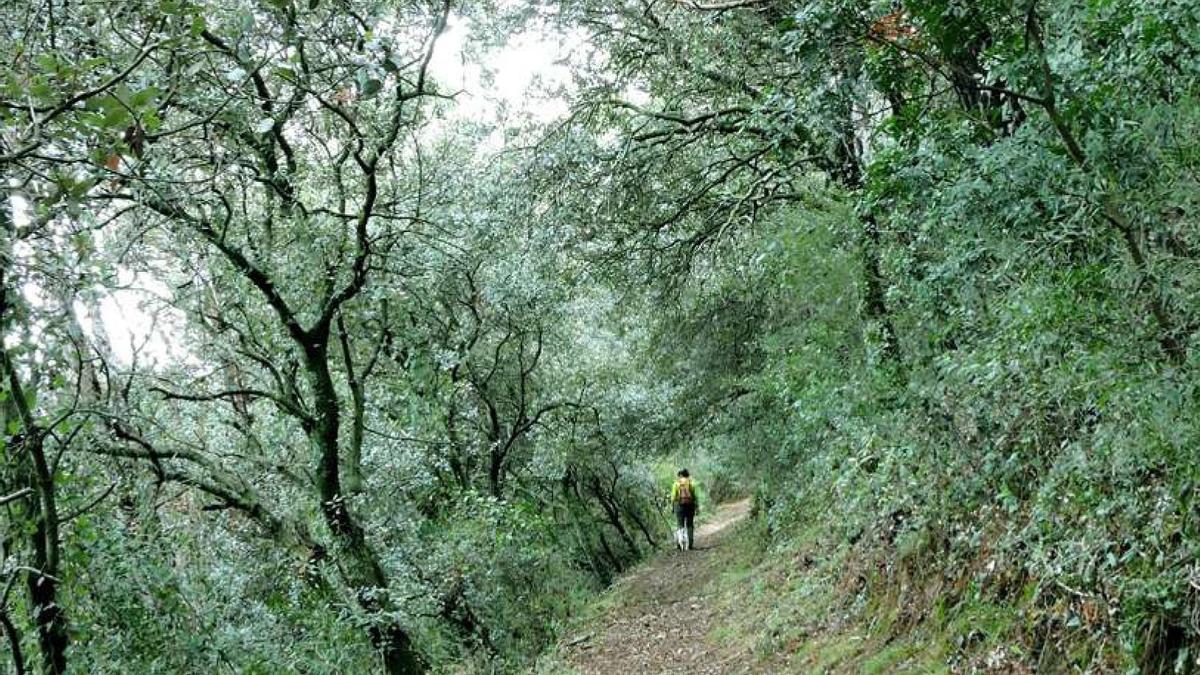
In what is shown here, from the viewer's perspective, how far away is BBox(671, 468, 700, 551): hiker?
1902 cm

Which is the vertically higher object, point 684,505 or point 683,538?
point 684,505

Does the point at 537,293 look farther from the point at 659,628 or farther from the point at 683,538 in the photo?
the point at 683,538

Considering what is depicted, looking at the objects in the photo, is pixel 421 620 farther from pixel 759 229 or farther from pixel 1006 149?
pixel 1006 149

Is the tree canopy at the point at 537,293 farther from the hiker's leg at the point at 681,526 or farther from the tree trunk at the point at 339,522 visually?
the hiker's leg at the point at 681,526

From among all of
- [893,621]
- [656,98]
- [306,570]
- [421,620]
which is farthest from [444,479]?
[893,621]

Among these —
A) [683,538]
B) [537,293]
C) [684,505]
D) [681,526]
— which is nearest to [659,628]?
[537,293]

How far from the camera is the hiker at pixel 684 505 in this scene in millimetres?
19019

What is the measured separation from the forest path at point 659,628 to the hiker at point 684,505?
3.59 ft

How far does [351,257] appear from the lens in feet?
27.4

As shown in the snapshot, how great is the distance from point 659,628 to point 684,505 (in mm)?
6959

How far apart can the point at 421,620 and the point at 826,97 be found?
653 centimetres

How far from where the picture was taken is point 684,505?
64.5 feet

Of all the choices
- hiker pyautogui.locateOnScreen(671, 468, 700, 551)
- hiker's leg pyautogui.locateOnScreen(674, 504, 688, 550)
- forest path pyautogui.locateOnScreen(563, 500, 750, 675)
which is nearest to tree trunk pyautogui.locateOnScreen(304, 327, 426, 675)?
forest path pyautogui.locateOnScreen(563, 500, 750, 675)

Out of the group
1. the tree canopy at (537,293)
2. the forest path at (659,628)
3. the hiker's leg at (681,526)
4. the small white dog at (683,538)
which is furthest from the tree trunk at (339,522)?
the small white dog at (683,538)
